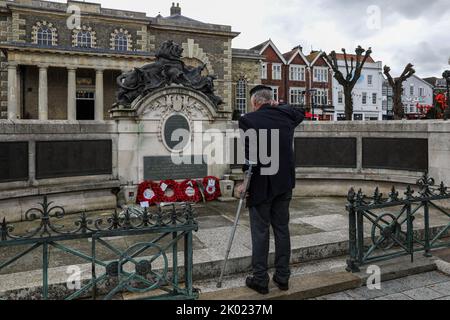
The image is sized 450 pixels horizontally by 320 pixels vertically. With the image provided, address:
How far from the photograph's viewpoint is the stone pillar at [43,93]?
30188 millimetres

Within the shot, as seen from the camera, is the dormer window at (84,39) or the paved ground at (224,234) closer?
the paved ground at (224,234)

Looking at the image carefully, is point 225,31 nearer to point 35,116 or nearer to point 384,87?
point 35,116

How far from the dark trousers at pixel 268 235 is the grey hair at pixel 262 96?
3.74 ft

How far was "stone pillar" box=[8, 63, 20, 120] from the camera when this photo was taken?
29.5 m

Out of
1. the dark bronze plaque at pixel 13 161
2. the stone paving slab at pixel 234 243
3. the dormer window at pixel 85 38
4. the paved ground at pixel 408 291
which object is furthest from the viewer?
the dormer window at pixel 85 38

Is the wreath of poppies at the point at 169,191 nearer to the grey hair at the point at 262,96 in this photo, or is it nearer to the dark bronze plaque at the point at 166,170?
the dark bronze plaque at the point at 166,170

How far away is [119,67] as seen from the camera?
3294 centimetres

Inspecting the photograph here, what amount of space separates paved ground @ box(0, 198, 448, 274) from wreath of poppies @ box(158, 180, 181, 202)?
2.36 feet

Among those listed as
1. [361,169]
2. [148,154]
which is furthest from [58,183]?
[361,169]

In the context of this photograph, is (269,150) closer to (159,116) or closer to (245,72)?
(159,116)

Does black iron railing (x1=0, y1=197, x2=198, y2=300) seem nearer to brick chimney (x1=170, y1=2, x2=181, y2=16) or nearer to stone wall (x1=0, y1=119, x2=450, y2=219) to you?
stone wall (x1=0, y1=119, x2=450, y2=219)

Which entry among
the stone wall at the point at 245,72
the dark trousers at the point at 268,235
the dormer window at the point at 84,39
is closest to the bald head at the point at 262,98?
the dark trousers at the point at 268,235
